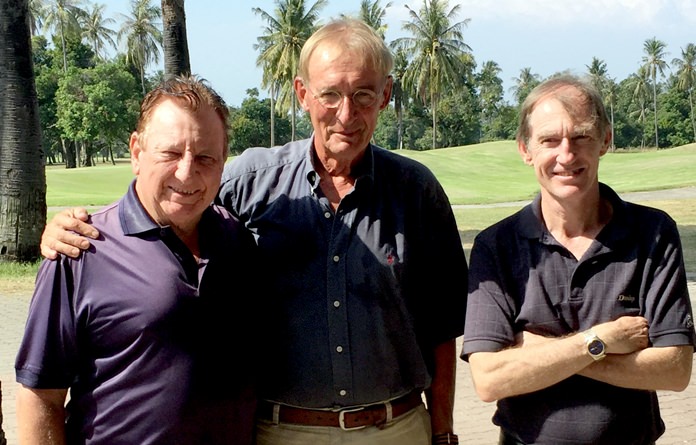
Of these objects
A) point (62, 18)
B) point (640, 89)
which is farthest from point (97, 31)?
point (640, 89)

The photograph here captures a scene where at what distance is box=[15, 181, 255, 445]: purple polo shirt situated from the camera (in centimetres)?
278

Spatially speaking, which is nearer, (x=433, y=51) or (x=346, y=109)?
(x=346, y=109)

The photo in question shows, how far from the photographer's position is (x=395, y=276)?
135 inches

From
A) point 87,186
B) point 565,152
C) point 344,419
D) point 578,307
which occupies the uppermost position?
point 87,186

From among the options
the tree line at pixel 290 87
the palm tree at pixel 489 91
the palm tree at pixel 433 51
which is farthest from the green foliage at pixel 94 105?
the palm tree at pixel 489 91

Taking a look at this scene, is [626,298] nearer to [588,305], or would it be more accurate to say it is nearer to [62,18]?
[588,305]

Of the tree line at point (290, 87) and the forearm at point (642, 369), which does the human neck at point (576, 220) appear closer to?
the forearm at point (642, 369)

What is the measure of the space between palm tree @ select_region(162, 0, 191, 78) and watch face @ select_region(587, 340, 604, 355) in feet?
38.9

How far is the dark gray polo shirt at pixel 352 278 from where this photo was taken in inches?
133

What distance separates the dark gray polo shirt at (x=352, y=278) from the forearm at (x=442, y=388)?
8 centimetres

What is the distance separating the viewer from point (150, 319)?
9.16 feet

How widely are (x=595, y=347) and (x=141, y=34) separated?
7919cm

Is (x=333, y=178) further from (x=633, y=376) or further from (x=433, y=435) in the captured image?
(x=633, y=376)

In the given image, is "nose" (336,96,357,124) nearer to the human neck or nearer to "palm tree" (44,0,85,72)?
the human neck
